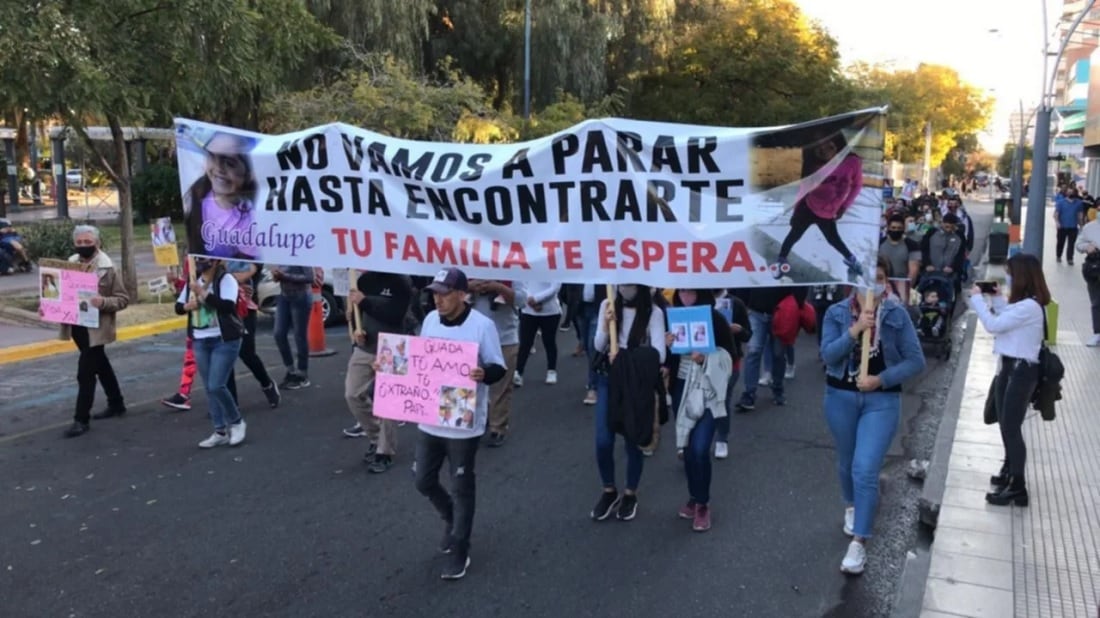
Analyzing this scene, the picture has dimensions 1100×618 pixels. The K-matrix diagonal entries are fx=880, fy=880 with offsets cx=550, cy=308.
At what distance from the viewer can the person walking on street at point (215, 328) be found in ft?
22.5

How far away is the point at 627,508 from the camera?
5598 mm

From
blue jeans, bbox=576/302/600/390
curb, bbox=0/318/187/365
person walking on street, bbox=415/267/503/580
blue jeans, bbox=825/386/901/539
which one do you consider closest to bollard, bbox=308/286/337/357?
curb, bbox=0/318/187/365

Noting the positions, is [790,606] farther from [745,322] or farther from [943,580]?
[745,322]

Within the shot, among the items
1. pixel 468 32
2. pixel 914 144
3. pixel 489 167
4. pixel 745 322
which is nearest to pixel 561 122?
pixel 468 32

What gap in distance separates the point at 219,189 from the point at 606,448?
10.4 feet

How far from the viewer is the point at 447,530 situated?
16.5ft

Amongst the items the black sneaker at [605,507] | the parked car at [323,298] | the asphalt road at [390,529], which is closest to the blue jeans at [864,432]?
the asphalt road at [390,529]

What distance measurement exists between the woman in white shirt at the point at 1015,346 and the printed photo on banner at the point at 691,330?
181 centimetres

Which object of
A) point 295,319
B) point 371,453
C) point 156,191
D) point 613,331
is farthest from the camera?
point 156,191

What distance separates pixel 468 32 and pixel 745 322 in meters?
22.1

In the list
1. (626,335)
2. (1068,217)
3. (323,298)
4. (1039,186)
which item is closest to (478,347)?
(626,335)

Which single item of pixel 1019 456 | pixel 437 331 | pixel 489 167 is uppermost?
pixel 489 167

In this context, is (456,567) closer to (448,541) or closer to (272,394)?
(448,541)

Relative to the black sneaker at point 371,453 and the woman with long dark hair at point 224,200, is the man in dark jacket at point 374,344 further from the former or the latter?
the woman with long dark hair at point 224,200
